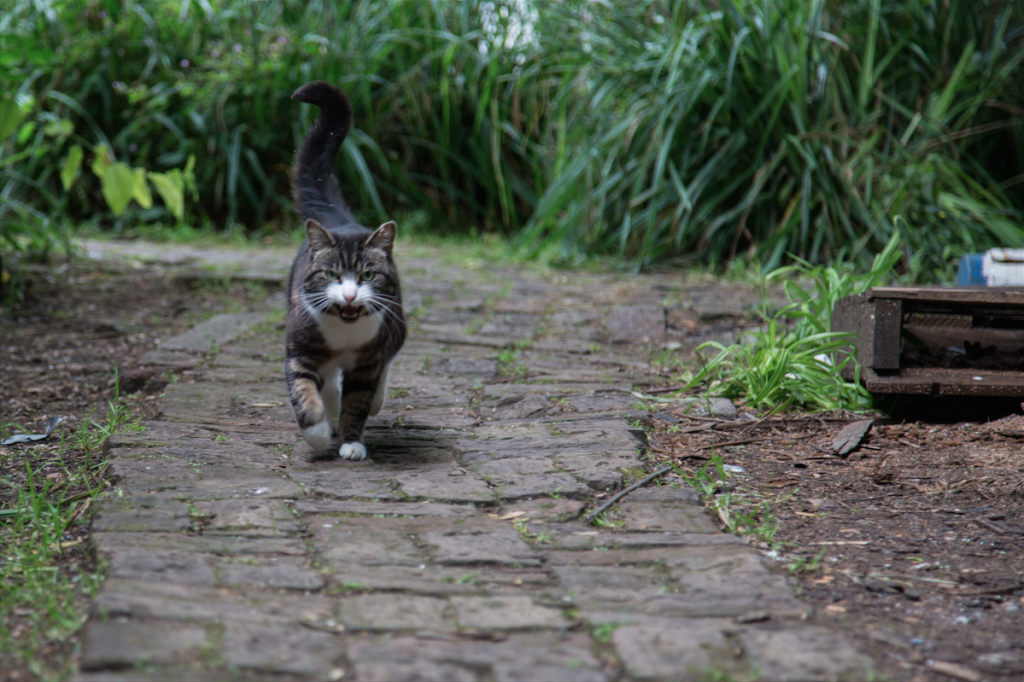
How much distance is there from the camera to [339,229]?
304 cm

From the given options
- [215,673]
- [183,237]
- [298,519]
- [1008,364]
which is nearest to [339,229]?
[298,519]

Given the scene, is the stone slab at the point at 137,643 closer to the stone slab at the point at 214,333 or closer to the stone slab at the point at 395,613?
the stone slab at the point at 395,613

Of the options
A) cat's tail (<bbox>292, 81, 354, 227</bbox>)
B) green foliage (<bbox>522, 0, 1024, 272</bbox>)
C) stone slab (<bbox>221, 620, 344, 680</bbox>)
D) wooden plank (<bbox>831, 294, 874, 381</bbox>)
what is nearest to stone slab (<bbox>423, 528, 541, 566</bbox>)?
stone slab (<bbox>221, 620, 344, 680</bbox>)

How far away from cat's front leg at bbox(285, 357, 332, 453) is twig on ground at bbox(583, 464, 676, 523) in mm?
825

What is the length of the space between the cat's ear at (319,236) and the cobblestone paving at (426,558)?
59 centimetres

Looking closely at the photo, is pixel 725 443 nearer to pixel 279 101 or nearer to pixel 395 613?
pixel 395 613

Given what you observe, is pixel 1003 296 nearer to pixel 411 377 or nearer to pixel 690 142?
pixel 411 377

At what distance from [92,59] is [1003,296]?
6.97 metres

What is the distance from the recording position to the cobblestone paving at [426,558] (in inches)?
56.6

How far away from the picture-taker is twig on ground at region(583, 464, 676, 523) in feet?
6.85

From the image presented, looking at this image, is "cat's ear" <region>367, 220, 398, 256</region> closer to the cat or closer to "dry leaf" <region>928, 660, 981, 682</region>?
the cat

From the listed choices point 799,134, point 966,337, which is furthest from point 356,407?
point 799,134

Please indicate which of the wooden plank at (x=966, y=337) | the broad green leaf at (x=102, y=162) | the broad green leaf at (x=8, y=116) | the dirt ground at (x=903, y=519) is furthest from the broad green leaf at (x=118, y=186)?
the wooden plank at (x=966, y=337)

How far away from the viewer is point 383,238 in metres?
2.77
